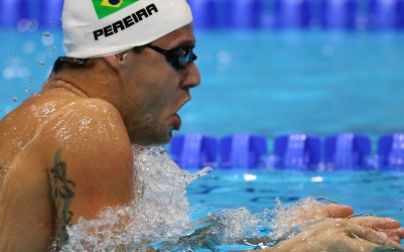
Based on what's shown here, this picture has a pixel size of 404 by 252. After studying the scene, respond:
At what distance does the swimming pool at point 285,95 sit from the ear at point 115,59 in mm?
1422

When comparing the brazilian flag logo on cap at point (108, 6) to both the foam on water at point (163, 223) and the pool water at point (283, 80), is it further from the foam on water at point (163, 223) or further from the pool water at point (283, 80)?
the pool water at point (283, 80)

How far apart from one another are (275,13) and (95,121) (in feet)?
21.3

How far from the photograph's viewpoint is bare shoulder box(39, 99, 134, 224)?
2.11 metres

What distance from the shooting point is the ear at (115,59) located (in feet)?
7.67

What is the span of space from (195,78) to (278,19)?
6098mm

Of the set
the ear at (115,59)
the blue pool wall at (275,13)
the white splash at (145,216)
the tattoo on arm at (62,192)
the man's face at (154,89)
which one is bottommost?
the white splash at (145,216)

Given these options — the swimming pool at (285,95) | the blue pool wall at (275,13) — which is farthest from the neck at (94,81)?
the blue pool wall at (275,13)

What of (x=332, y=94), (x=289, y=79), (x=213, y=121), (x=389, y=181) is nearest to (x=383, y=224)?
(x=389, y=181)

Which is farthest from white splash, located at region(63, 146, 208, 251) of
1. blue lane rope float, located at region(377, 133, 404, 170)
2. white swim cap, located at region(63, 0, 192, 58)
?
blue lane rope float, located at region(377, 133, 404, 170)

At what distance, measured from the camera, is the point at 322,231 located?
2.28m

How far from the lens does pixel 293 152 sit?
4910 millimetres

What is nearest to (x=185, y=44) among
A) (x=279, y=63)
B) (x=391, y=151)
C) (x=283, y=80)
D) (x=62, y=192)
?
(x=62, y=192)

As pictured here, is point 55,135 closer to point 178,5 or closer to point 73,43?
point 73,43

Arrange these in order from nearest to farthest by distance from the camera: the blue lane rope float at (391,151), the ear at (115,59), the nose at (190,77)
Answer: the ear at (115,59)
the nose at (190,77)
the blue lane rope float at (391,151)
